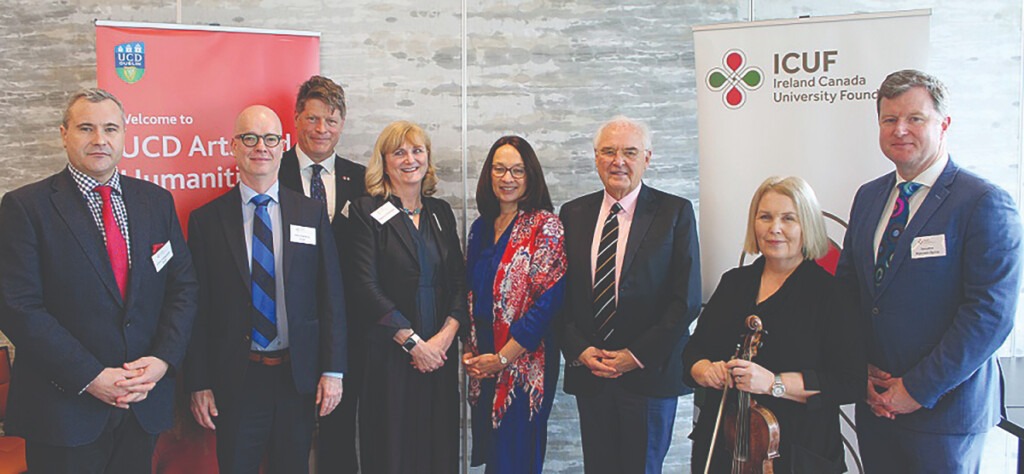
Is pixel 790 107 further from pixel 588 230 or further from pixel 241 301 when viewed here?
pixel 241 301

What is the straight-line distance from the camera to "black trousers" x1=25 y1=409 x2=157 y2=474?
2.43m

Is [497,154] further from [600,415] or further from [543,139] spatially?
[600,415]

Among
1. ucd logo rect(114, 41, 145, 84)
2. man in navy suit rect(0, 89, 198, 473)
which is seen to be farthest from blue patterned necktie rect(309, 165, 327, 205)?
ucd logo rect(114, 41, 145, 84)

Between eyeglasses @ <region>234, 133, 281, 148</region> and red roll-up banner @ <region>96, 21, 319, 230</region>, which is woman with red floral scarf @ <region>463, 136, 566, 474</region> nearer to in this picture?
eyeglasses @ <region>234, 133, 281, 148</region>

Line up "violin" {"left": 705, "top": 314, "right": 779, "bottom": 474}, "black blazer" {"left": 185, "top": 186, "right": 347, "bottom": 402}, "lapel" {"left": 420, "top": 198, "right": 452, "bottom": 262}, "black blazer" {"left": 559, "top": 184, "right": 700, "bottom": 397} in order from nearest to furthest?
1. "violin" {"left": 705, "top": 314, "right": 779, "bottom": 474}
2. "black blazer" {"left": 185, "top": 186, "right": 347, "bottom": 402}
3. "black blazer" {"left": 559, "top": 184, "right": 700, "bottom": 397}
4. "lapel" {"left": 420, "top": 198, "right": 452, "bottom": 262}

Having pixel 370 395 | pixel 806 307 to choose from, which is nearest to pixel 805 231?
pixel 806 307

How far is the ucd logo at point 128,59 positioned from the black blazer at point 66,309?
103cm

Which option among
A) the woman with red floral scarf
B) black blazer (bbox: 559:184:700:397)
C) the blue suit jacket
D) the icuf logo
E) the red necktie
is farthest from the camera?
the icuf logo

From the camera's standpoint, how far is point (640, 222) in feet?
9.50

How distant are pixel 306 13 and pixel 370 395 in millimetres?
1994

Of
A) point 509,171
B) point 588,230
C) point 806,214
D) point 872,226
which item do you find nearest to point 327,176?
point 509,171

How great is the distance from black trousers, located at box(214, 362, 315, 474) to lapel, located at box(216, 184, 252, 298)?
34cm

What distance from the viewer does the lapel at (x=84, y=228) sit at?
2.42 meters

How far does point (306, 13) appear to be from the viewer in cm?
375
